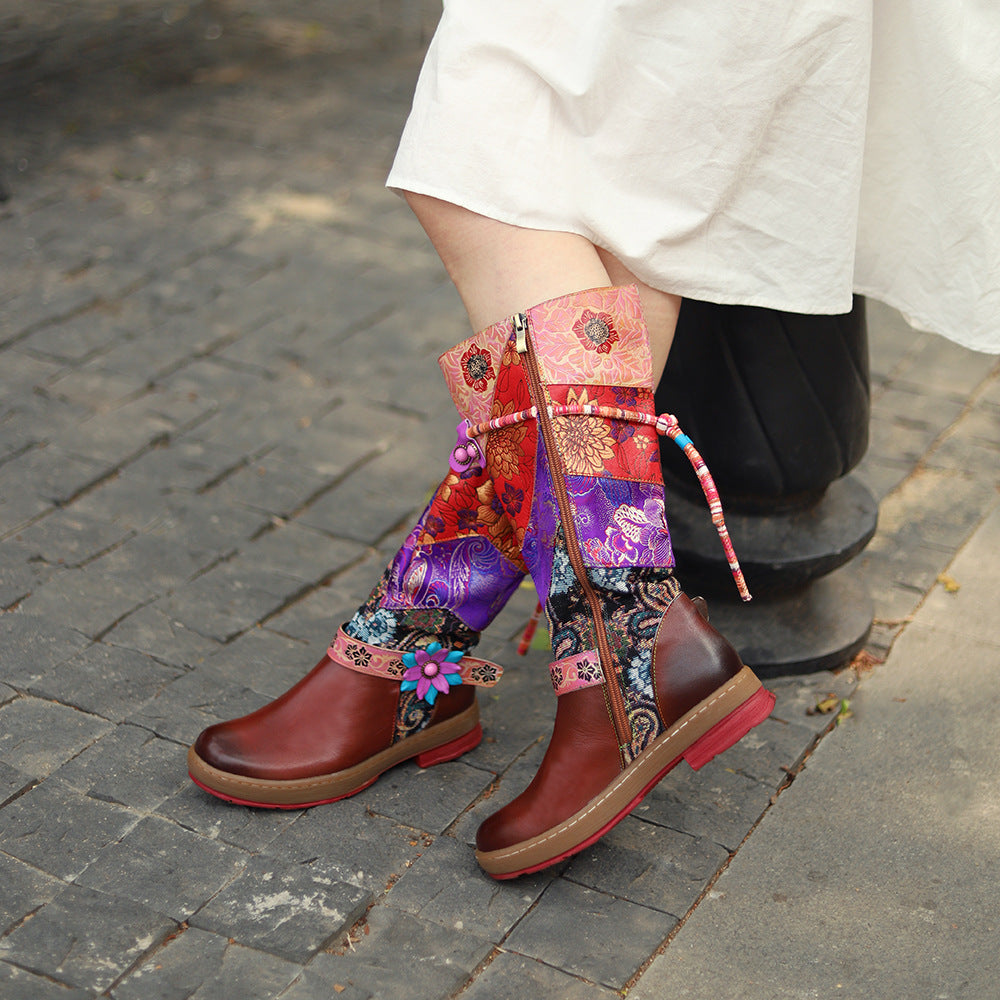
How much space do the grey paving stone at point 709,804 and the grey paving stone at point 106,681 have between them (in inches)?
33.9

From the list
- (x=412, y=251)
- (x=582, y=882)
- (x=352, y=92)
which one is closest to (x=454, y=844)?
→ (x=582, y=882)

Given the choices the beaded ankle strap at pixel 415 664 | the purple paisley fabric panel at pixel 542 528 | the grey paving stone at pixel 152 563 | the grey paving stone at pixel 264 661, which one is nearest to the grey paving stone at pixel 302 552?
the grey paving stone at pixel 152 563

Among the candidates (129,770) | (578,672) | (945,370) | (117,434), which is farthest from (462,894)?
(945,370)

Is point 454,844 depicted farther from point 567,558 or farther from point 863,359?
point 863,359

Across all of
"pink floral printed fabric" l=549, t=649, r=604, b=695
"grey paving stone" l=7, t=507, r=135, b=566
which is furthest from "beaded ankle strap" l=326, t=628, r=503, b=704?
"grey paving stone" l=7, t=507, r=135, b=566

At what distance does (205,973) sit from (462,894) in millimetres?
357

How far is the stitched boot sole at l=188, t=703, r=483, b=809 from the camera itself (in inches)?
72.5

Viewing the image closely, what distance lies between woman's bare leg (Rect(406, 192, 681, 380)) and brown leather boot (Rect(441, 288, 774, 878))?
38 mm

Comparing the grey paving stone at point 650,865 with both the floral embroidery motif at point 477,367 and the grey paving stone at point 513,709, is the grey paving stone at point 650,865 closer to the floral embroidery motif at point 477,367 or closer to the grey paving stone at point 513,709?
the grey paving stone at point 513,709

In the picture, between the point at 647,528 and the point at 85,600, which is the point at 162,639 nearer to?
the point at 85,600

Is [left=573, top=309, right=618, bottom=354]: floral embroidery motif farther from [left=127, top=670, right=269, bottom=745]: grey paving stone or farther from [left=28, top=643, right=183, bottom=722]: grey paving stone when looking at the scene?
[left=28, top=643, right=183, bottom=722]: grey paving stone

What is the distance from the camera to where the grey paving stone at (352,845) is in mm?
1773

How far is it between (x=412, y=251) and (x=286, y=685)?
2168 mm

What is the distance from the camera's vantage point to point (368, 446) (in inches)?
119
